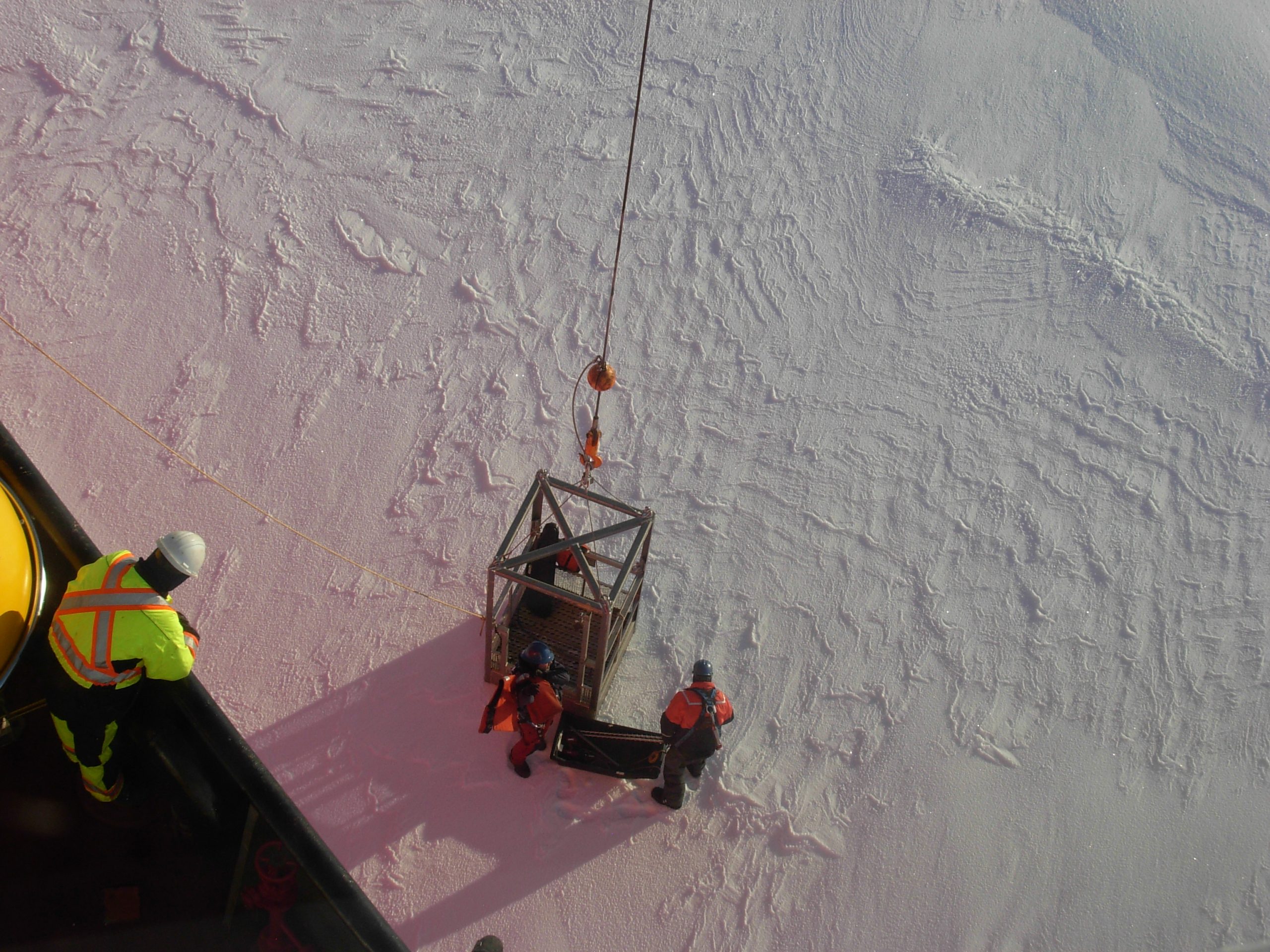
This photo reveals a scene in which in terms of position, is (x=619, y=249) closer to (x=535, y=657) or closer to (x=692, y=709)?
(x=535, y=657)

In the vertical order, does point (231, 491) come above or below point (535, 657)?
above

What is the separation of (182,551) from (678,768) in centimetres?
242

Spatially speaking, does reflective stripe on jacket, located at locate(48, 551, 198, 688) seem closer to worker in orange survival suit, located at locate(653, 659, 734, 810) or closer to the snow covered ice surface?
the snow covered ice surface

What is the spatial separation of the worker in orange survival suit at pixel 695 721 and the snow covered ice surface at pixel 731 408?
436 millimetres

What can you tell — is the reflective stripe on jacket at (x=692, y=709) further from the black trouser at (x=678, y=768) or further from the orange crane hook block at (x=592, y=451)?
the orange crane hook block at (x=592, y=451)

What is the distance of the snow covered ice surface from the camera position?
4469 mm

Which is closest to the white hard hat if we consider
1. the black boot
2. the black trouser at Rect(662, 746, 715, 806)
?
the black trouser at Rect(662, 746, 715, 806)

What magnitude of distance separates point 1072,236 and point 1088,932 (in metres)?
5.35

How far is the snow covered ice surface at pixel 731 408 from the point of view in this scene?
4.47 m

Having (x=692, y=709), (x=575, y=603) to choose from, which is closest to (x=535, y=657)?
(x=575, y=603)

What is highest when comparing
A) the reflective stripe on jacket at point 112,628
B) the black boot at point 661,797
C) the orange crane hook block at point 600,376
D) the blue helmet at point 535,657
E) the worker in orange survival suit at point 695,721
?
the orange crane hook block at point 600,376

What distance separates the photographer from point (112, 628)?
11.1ft

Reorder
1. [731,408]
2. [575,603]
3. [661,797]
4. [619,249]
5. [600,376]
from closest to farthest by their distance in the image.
Result: [575,603] < [661,797] < [600,376] < [619,249] < [731,408]

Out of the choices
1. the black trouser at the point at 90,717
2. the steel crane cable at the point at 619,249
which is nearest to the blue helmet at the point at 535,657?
the steel crane cable at the point at 619,249
